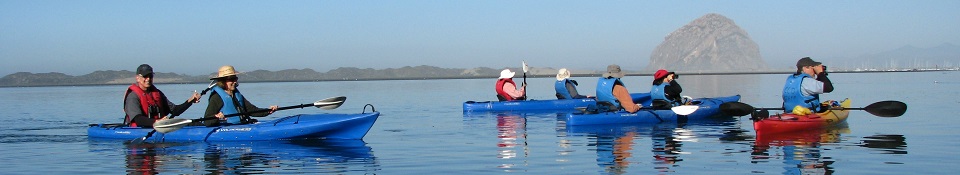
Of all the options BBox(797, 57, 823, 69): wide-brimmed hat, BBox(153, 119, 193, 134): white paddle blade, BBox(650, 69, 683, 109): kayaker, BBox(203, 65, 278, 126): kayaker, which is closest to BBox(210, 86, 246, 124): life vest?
BBox(203, 65, 278, 126): kayaker

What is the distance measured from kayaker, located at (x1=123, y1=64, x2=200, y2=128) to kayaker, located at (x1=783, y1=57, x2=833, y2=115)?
1054 centimetres

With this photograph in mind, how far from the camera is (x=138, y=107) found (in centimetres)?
1850

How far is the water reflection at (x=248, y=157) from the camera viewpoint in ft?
47.1

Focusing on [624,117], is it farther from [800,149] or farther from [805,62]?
[800,149]

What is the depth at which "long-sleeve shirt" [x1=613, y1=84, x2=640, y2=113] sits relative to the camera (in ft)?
73.3

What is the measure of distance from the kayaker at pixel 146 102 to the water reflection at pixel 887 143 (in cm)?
1092

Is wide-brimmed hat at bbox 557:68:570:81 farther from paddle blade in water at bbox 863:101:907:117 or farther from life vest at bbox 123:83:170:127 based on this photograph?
life vest at bbox 123:83:170:127

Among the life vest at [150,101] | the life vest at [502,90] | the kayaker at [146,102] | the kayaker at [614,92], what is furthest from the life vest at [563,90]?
the life vest at [150,101]

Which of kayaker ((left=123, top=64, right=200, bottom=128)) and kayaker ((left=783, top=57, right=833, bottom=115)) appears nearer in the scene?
kayaker ((left=123, top=64, right=200, bottom=128))

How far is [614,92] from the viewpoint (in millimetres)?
22672

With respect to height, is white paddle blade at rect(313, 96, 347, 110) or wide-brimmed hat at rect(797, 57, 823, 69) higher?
wide-brimmed hat at rect(797, 57, 823, 69)

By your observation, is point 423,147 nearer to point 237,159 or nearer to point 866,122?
point 237,159

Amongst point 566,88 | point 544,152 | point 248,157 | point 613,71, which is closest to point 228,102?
point 248,157

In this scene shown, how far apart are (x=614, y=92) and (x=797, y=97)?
171 inches
